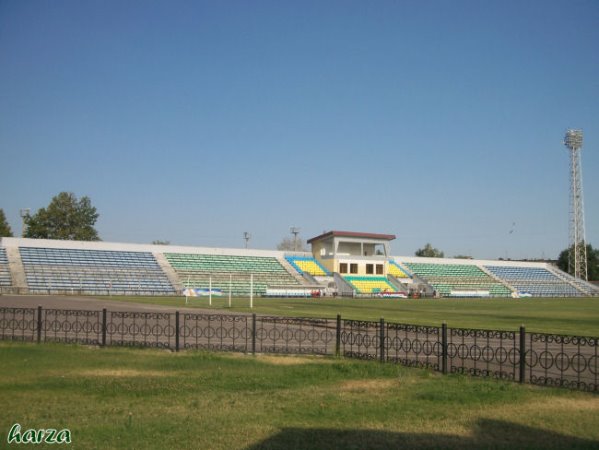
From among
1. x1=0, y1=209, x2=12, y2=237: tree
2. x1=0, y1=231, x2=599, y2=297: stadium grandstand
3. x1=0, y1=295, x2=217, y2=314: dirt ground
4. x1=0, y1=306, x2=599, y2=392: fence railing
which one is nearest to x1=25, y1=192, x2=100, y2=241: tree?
x1=0, y1=209, x2=12, y2=237: tree

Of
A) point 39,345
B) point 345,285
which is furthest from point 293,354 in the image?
point 345,285

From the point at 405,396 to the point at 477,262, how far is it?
90469mm

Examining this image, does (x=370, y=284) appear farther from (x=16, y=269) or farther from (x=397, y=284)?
(x=16, y=269)

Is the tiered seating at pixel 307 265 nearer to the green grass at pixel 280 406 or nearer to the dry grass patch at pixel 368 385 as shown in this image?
the green grass at pixel 280 406

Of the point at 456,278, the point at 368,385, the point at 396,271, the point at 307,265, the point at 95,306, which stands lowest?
the point at 95,306

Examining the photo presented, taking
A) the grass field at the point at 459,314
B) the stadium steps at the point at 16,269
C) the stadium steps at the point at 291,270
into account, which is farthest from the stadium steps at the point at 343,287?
the stadium steps at the point at 16,269

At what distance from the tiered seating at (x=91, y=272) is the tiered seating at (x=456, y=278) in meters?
38.1

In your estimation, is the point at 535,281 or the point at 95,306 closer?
the point at 95,306

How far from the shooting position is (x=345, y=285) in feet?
245

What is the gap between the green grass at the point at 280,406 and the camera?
769 centimetres

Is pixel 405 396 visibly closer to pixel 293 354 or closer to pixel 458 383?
pixel 458 383

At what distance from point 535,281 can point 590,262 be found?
3851 cm

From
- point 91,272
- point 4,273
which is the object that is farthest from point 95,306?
point 91,272

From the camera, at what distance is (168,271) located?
67.0 meters
